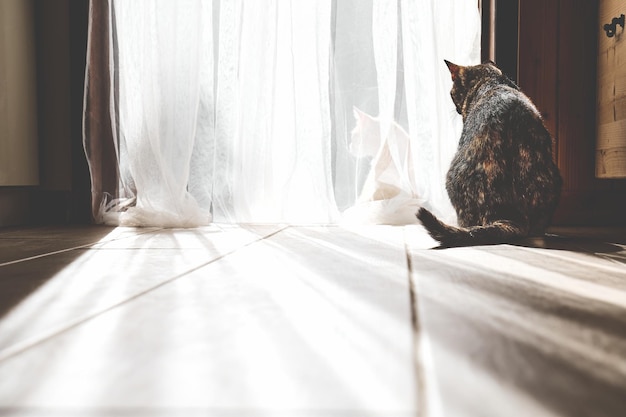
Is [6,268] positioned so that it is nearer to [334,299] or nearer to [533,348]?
[334,299]

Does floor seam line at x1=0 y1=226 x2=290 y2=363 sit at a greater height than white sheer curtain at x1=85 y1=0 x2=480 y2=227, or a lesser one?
lesser

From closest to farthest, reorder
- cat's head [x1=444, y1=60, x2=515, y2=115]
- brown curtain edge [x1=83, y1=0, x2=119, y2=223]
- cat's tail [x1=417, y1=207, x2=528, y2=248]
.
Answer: cat's tail [x1=417, y1=207, x2=528, y2=248] → cat's head [x1=444, y1=60, x2=515, y2=115] → brown curtain edge [x1=83, y1=0, x2=119, y2=223]

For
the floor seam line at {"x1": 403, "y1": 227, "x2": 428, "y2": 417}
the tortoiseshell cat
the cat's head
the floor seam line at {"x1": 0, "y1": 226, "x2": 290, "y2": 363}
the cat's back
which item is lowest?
the floor seam line at {"x1": 403, "y1": 227, "x2": 428, "y2": 417}

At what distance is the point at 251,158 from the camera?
181 cm

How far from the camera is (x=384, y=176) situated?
1774 millimetres

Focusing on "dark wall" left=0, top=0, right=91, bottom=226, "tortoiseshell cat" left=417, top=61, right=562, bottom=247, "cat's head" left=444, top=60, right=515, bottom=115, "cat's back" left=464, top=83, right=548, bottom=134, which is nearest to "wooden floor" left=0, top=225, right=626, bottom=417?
"tortoiseshell cat" left=417, top=61, right=562, bottom=247

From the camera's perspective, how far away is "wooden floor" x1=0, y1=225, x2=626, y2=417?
353 millimetres

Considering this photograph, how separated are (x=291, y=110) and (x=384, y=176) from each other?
1.38 ft

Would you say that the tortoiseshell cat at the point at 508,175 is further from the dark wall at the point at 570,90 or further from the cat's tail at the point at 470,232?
the dark wall at the point at 570,90

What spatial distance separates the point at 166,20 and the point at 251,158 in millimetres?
615

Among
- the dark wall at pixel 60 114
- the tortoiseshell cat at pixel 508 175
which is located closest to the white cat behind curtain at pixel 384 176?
the tortoiseshell cat at pixel 508 175

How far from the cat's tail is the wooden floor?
0.12 m

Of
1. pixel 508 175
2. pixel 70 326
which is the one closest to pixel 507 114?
pixel 508 175

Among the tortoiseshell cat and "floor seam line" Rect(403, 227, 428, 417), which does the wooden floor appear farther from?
the tortoiseshell cat
